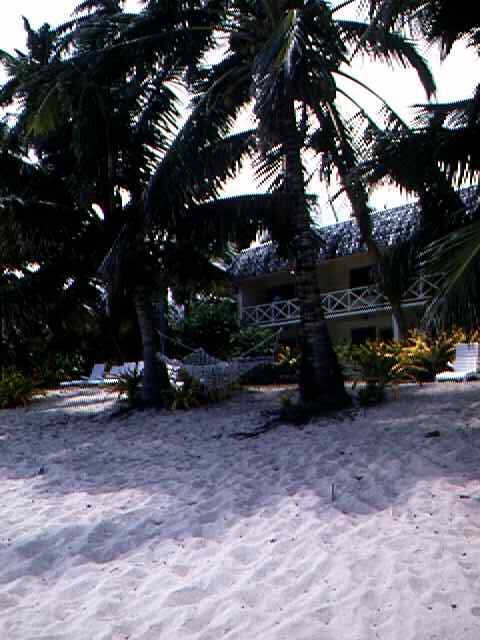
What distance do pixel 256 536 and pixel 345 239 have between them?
47.9 feet

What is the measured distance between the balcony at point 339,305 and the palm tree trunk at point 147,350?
7524 millimetres

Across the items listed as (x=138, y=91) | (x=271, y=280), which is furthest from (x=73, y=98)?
(x=271, y=280)

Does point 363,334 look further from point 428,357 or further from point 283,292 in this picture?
point 428,357

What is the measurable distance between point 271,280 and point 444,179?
47.7 feet

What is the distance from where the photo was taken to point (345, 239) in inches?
683

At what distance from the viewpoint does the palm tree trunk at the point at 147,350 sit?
31.4ft

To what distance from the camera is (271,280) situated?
2130 centimetres

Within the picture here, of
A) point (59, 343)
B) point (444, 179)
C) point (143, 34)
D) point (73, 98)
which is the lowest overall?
point (59, 343)

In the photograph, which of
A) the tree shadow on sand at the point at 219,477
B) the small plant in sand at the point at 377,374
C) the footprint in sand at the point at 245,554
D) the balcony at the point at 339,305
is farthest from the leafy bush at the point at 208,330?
the footprint in sand at the point at 245,554

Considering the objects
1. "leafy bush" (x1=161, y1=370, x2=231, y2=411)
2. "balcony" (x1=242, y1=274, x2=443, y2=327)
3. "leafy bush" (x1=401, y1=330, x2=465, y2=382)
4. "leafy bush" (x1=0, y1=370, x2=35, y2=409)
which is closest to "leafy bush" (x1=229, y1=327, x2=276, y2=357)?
"balcony" (x1=242, y1=274, x2=443, y2=327)

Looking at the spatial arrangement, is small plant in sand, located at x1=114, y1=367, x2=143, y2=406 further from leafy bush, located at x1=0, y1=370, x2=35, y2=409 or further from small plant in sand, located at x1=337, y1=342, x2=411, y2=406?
small plant in sand, located at x1=337, y1=342, x2=411, y2=406

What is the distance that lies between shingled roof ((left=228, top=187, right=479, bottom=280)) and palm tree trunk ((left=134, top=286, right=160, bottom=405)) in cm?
491

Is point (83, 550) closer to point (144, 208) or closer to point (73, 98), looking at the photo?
point (144, 208)

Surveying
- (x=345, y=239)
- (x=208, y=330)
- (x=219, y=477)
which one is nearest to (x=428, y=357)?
(x=219, y=477)
